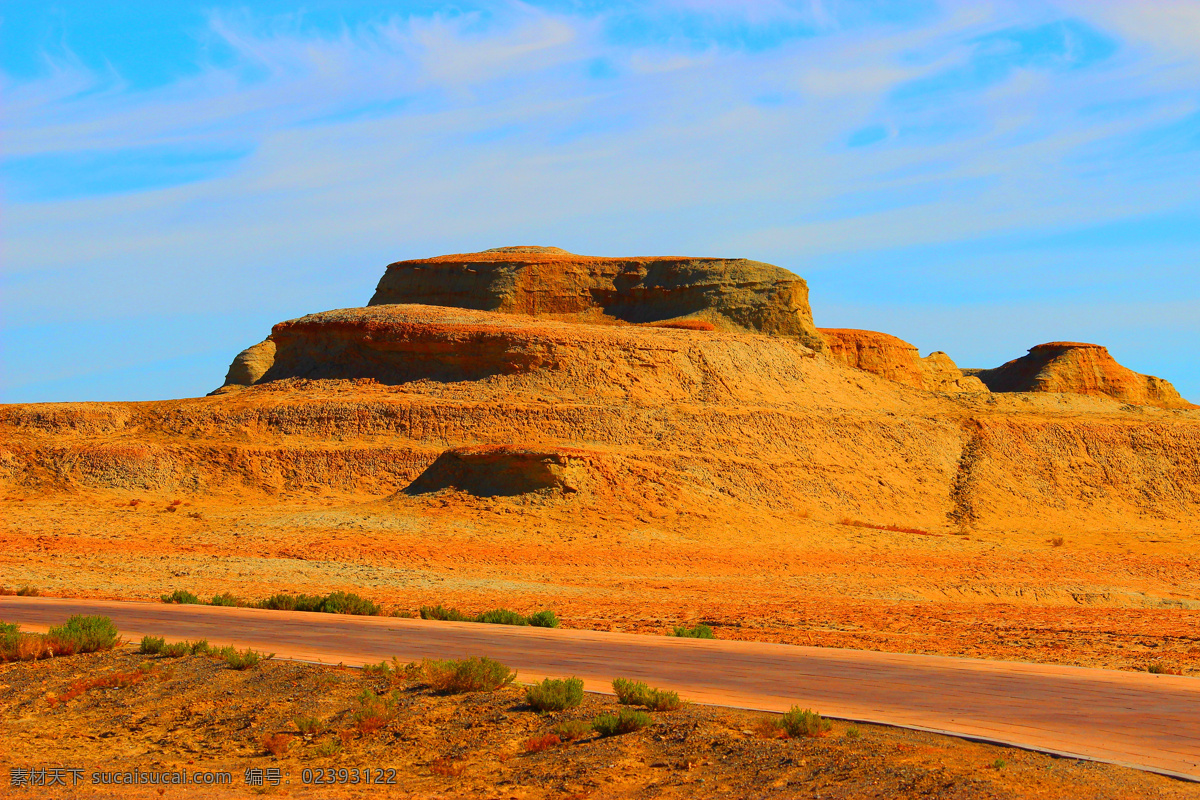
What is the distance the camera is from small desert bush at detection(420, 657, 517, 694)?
10570 mm

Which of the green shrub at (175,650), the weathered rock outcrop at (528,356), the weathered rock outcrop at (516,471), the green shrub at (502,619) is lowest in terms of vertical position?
the green shrub at (502,619)

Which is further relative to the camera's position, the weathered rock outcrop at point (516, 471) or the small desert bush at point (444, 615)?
the weathered rock outcrop at point (516, 471)

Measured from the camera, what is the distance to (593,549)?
32.4 meters

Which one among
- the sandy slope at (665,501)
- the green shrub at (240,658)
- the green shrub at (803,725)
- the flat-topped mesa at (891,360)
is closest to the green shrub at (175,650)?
the green shrub at (240,658)

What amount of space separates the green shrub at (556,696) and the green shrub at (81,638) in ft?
21.2

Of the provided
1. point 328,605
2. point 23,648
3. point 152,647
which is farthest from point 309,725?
point 328,605

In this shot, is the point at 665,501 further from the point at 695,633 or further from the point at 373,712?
the point at 373,712

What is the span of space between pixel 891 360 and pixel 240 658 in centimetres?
6639

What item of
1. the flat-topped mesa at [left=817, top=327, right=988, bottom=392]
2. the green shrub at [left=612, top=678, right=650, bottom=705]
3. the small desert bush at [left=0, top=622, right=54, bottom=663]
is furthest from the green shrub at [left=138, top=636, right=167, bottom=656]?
the flat-topped mesa at [left=817, top=327, right=988, bottom=392]

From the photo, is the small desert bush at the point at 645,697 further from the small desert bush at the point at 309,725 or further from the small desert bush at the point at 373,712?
the small desert bush at the point at 309,725

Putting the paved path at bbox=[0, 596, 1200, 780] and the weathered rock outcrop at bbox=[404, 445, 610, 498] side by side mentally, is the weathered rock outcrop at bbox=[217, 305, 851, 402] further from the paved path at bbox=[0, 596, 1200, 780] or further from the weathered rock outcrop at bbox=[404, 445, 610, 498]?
the paved path at bbox=[0, 596, 1200, 780]

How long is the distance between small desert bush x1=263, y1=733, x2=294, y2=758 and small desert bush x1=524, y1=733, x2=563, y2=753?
2213 mm

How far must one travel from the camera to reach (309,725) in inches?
385

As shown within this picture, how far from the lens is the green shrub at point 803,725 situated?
8.41 metres
